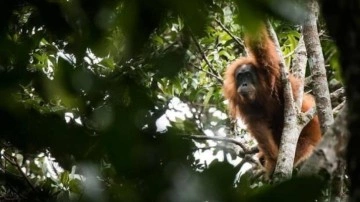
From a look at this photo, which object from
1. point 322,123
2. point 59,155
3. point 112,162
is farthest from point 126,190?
point 322,123

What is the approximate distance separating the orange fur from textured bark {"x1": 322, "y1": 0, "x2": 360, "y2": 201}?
16.0ft

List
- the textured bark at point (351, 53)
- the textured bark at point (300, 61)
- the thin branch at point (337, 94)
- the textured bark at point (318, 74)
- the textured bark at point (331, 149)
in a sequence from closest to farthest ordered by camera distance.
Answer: the textured bark at point (351, 53) < the textured bark at point (331, 149) < the textured bark at point (318, 74) < the thin branch at point (337, 94) < the textured bark at point (300, 61)

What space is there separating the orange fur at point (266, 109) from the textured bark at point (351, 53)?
4.87m

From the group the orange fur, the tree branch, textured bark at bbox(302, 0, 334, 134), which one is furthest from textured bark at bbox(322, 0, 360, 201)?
the orange fur

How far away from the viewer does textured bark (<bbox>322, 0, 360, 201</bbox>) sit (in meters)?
0.84

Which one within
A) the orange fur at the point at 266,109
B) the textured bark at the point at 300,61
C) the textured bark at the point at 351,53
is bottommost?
the orange fur at the point at 266,109

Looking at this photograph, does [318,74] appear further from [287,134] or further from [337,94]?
[337,94]

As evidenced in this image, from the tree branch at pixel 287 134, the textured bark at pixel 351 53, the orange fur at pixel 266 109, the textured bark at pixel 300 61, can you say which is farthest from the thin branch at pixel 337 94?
the textured bark at pixel 351 53

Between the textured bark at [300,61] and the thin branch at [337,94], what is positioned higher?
the textured bark at [300,61]

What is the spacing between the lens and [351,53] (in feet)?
2.78

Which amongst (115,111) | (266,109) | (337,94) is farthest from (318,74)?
(115,111)

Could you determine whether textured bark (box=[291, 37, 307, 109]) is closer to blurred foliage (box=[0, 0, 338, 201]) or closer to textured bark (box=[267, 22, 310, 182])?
textured bark (box=[267, 22, 310, 182])

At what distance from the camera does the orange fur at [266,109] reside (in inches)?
229

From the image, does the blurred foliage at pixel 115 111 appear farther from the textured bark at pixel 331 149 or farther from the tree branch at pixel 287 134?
the tree branch at pixel 287 134
